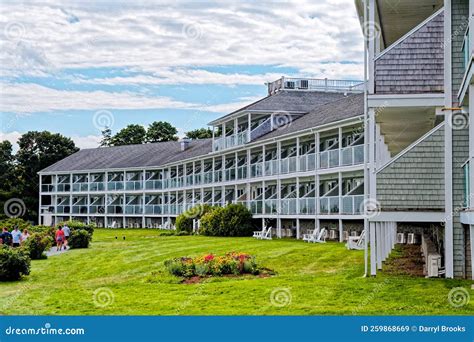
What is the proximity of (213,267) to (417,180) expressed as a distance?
590 centimetres

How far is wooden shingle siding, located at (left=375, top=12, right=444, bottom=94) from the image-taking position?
19.4 meters

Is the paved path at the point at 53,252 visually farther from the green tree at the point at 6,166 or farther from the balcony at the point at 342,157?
the green tree at the point at 6,166

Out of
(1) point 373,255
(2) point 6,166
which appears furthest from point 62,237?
(2) point 6,166

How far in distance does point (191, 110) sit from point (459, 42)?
1452 inches

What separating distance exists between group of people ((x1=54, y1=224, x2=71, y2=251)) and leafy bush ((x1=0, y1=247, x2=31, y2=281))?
13935 mm

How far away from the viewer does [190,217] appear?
1998 inches

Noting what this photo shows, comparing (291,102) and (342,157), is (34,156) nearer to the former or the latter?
(291,102)

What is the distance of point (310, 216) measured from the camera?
37.8m

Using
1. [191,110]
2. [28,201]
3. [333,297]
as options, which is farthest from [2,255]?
[28,201]

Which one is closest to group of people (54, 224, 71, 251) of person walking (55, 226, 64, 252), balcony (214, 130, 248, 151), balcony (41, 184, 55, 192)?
person walking (55, 226, 64, 252)

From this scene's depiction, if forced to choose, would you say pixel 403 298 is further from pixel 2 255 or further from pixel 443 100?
pixel 2 255

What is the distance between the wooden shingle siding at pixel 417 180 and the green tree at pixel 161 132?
3093 inches

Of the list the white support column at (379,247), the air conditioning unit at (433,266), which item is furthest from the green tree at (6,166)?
the air conditioning unit at (433,266)

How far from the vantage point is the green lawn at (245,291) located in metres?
15.8
